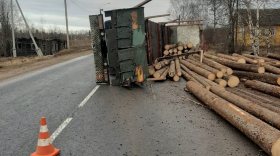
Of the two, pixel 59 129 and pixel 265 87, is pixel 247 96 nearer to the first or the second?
pixel 265 87

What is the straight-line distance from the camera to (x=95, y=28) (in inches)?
558

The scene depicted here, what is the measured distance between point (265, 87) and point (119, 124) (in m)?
5.45

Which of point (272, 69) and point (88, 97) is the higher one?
point (272, 69)

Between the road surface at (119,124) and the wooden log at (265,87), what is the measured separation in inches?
86.9

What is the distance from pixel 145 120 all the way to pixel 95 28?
6.85 m

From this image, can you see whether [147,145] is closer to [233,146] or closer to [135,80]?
[233,146]

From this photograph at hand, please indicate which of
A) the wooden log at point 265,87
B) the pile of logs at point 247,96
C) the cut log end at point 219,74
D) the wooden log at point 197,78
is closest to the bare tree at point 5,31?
the pile of logs at point 247,96

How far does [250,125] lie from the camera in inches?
259

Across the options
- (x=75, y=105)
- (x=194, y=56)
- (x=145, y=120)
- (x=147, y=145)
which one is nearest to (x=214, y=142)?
(x=147, y=145)

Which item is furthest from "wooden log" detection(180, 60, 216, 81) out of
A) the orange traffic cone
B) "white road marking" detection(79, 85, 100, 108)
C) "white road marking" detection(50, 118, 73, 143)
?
the orange traffic cone

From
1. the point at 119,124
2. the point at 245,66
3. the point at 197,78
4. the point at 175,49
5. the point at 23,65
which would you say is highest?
the point at 175,49

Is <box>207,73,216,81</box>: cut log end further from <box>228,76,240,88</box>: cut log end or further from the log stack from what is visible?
<box>228,76,240,88</box>: cut log end

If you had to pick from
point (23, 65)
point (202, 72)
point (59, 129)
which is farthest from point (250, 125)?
point (23, 65)

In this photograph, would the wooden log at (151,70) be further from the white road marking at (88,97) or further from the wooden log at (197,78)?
the white road marking at (88,97)
